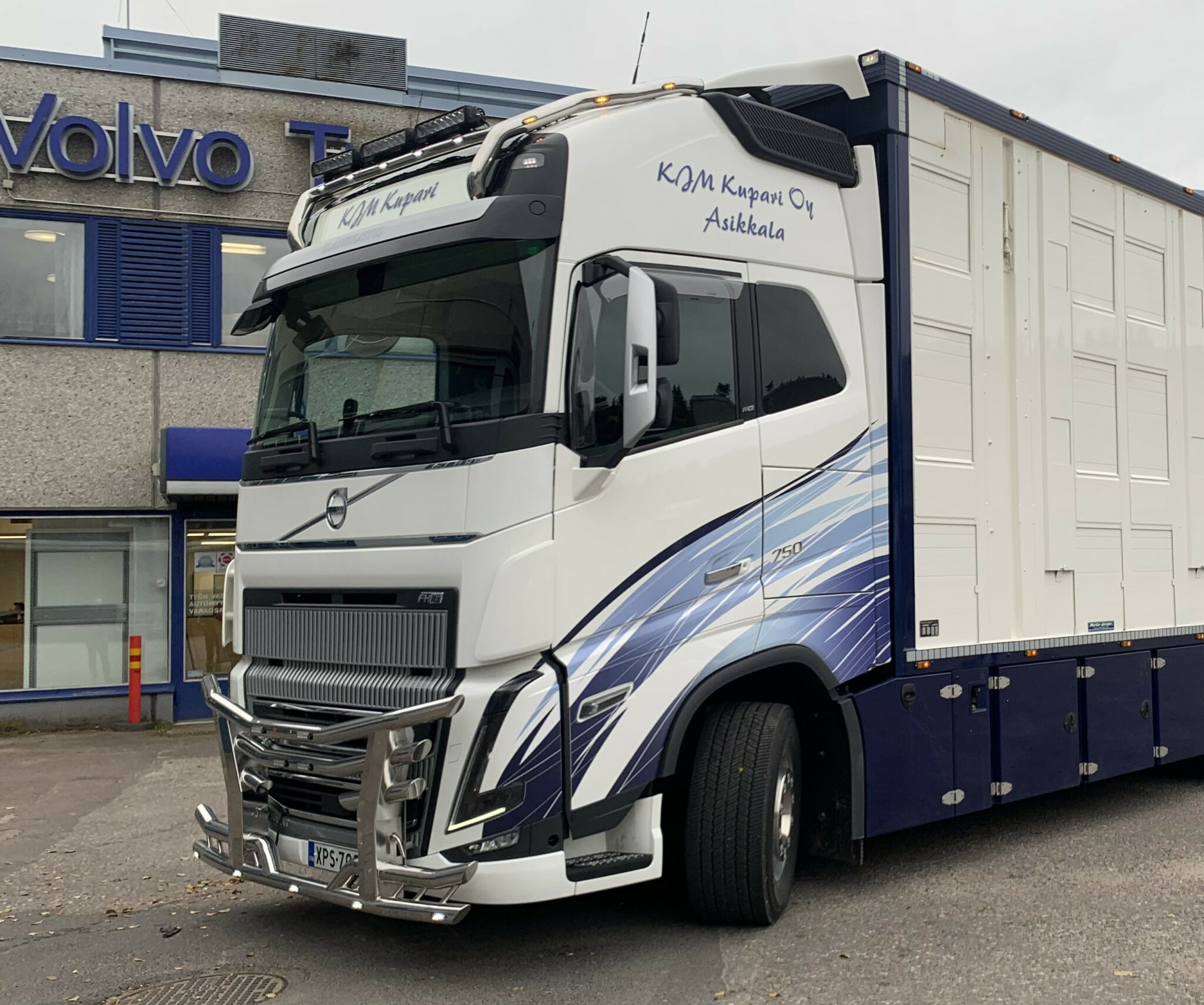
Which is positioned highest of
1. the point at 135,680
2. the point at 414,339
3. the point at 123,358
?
the point at 123,358

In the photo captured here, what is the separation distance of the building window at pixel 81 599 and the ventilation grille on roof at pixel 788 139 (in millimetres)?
10233

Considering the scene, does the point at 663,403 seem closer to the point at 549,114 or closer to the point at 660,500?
the point at 660,500

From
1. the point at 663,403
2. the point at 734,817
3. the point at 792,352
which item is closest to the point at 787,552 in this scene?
the point at 792,352

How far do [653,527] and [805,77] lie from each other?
7.81 ft

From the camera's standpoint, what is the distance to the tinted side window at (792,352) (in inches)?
229

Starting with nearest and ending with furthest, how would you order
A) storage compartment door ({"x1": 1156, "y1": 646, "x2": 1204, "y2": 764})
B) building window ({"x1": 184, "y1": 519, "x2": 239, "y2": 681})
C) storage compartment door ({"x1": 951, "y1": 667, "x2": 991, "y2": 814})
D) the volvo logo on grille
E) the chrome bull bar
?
1. the chrome bull bar
2. the volvo logo on grille
3. storage compartment door ({"x1": 951, "y1": 667, "x2": 991, "y2": 814})
4. storage compartment door ({"x1": 1156, "y1": 646, "x2": 1204, "y2": 764})
5. building window ({"x1": 184, "y1": 519, "x2": 239, "y2": 681})

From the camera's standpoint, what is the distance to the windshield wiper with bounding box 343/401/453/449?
5000mm

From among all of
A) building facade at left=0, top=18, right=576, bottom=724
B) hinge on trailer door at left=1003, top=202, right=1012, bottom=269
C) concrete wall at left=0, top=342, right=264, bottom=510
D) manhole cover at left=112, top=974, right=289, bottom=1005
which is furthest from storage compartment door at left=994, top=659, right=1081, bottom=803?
concrete wall at left=0, top=342, right=264, bottom=510

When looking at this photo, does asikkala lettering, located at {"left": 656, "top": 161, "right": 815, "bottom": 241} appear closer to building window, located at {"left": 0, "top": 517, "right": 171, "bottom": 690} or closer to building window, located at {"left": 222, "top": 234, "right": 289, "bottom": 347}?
building window, located at {"left": 222, "top": 234, "right": 289, "bottom": 347}

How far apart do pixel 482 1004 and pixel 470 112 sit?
3.72 m

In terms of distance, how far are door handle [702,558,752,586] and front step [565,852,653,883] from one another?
117 centimetres

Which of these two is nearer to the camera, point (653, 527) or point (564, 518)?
point (564, 518)

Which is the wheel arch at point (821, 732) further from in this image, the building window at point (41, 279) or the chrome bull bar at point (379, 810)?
the building window at point (41, 279)

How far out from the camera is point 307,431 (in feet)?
18.2
